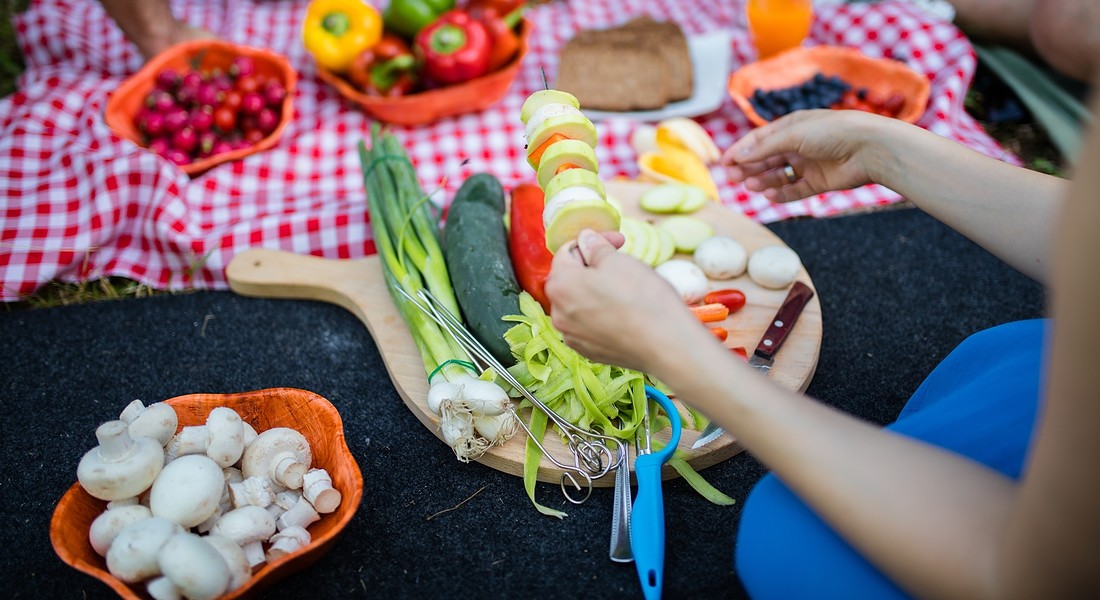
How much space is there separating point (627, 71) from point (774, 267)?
1.22 meters

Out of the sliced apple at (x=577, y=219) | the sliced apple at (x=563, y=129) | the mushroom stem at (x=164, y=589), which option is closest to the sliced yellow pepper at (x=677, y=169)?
the sliced apple at (x=563, y=129)

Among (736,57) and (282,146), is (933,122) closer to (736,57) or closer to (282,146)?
(736,57)

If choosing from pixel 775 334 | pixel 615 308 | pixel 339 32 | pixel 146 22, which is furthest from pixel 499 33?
pixel 615 308

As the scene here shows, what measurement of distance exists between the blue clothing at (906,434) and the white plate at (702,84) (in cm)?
174

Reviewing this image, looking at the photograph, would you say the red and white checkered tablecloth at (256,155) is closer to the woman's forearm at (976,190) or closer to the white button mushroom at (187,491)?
the woman's forearm at (976,190)

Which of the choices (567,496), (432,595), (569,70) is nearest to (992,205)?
(567,496)

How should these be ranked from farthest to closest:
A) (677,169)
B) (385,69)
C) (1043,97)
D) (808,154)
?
(1043,97)
(385,69)
(677,169)
(808,154)

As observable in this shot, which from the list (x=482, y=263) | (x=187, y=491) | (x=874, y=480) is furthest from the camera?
(x=482, y=263)

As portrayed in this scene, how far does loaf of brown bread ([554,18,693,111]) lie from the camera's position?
2.85 meters

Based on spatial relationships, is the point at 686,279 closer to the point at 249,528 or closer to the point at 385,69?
the point at 249,528

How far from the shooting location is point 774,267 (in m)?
2.00

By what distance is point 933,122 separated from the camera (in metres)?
2.86

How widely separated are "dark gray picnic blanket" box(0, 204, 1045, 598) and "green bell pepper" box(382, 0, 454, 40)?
1.35 m

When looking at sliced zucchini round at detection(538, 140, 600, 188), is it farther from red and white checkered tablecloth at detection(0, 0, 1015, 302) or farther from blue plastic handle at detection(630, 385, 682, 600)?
red and white checkered tablecloth at detection(0, 0, 1015, 302)
